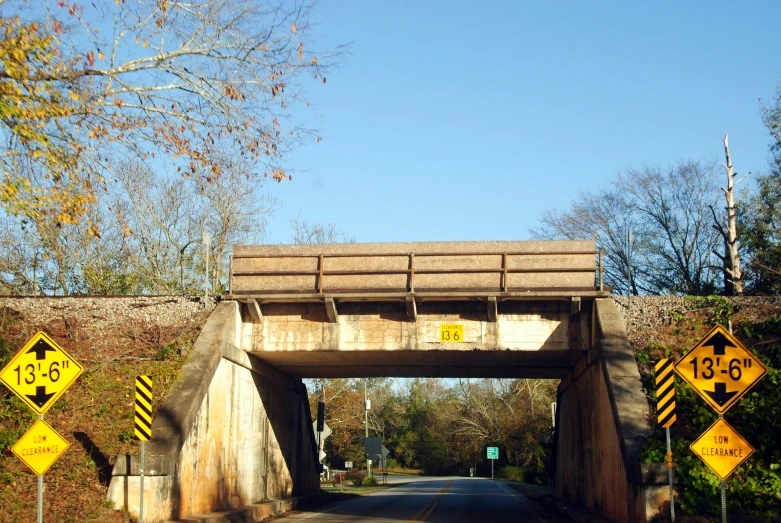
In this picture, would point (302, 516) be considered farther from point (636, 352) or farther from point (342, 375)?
point (636, 352)

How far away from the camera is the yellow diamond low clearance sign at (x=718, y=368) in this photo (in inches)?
454

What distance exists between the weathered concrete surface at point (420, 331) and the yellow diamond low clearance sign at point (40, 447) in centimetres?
1023

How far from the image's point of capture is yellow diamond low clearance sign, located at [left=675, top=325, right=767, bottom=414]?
11531mm

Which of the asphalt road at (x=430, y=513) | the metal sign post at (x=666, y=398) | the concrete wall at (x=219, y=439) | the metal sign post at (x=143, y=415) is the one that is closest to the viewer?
the metal sign post at (x=666, y=398)

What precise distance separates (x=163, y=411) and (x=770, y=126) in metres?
29.7

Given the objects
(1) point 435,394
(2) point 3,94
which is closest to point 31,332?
(2) point 3,94

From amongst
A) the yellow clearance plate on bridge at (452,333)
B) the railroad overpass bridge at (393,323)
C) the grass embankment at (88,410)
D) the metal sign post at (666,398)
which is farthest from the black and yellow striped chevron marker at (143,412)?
the metal sign post at (666,398)

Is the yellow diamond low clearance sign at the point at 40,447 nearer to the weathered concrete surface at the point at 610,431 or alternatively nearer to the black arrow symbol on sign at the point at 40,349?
the black arrow symbol on sign at the point at 40,349

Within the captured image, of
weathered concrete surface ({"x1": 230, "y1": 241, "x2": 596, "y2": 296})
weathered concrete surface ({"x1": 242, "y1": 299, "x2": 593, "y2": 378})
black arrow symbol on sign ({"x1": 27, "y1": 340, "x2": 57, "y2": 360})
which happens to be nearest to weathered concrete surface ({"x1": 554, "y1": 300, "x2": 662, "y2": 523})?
weathered concrete surface ({"x1": 242, "y1": 299, "x2": 593, "y2": 378})

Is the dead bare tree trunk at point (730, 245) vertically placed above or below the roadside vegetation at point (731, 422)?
above

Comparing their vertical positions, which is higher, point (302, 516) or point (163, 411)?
point (163, 411)

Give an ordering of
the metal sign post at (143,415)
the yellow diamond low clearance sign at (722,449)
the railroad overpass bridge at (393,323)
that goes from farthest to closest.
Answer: the railroad overpass bridge at (393,323)
the metal sign post at (143,415)
the yellow diamond low clearance sign at (722,449)

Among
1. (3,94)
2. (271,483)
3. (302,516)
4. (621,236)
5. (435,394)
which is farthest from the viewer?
(435,394)

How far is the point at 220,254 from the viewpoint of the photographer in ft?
121
